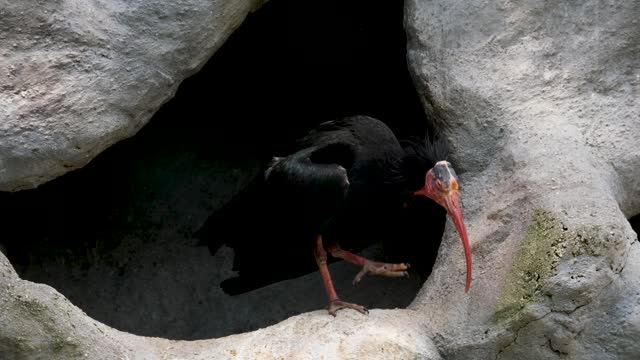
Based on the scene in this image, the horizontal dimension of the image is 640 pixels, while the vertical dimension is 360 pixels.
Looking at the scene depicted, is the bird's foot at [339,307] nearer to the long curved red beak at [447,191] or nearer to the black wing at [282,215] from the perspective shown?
the black wing at [282,215]

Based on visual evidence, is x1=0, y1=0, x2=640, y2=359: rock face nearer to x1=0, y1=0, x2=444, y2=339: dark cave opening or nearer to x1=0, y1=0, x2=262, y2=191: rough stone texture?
x1=0, y1=0, x2=262, y2=191: rough stone texture

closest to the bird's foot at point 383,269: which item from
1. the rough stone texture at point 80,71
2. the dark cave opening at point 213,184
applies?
the dark cave opening at point 213,184

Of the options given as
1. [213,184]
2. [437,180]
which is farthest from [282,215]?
[213,184]

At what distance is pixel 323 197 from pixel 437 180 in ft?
1.74

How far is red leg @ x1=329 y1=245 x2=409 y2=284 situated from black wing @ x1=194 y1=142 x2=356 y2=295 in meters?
0.15

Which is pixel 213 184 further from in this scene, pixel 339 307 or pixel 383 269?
pixel 339 307

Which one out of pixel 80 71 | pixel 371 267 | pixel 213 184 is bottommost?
pixel 213 184

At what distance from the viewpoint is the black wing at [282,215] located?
4496 mm

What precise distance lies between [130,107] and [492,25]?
1742 mm

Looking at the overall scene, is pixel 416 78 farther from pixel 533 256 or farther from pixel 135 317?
pixel 135 317

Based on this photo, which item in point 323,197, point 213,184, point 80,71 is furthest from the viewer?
point 213,184

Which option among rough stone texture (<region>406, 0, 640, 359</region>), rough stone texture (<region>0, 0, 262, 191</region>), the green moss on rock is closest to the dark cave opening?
rough stone texture (<region>406, 0, 640, 359</region>)

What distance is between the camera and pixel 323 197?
176 inches

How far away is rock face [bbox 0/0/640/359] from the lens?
12.5ft
